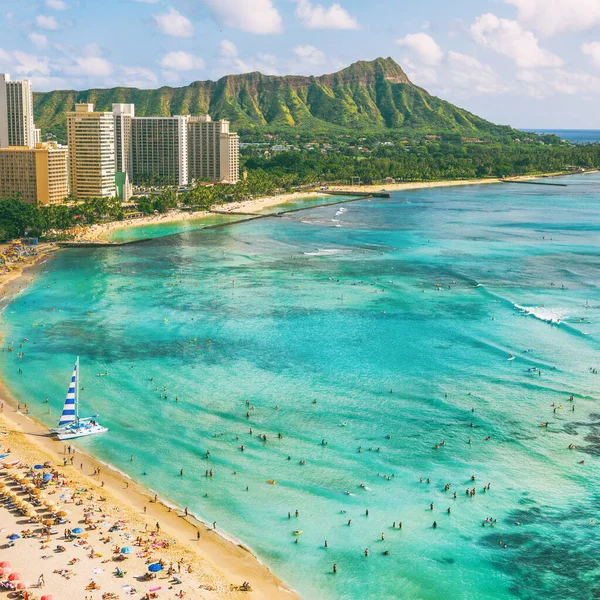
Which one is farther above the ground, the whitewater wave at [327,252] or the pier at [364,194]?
the pier at [364,194]

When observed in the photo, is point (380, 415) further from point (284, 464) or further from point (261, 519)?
point (261, 519)

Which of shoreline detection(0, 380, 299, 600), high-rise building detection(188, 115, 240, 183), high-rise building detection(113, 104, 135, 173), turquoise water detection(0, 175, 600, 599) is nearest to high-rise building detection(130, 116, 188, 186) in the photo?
high-rise building detection(113, 104, 135, 173)

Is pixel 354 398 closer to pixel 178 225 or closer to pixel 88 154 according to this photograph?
pixel 178 225

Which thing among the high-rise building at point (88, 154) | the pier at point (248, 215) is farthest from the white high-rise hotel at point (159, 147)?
the high-rise building at point (88, 154)

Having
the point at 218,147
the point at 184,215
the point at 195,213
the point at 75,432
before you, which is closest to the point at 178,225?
the point at 184,215

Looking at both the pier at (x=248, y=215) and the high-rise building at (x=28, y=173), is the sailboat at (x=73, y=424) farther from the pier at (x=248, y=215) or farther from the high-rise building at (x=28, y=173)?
the high-rise building at (x=28, y=173)

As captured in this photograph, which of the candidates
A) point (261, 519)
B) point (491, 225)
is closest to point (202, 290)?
point (261, 519)

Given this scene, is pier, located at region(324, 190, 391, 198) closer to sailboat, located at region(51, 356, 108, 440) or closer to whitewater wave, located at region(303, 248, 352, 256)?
whitewater wave, located at region(303, 248, 352, 256)
